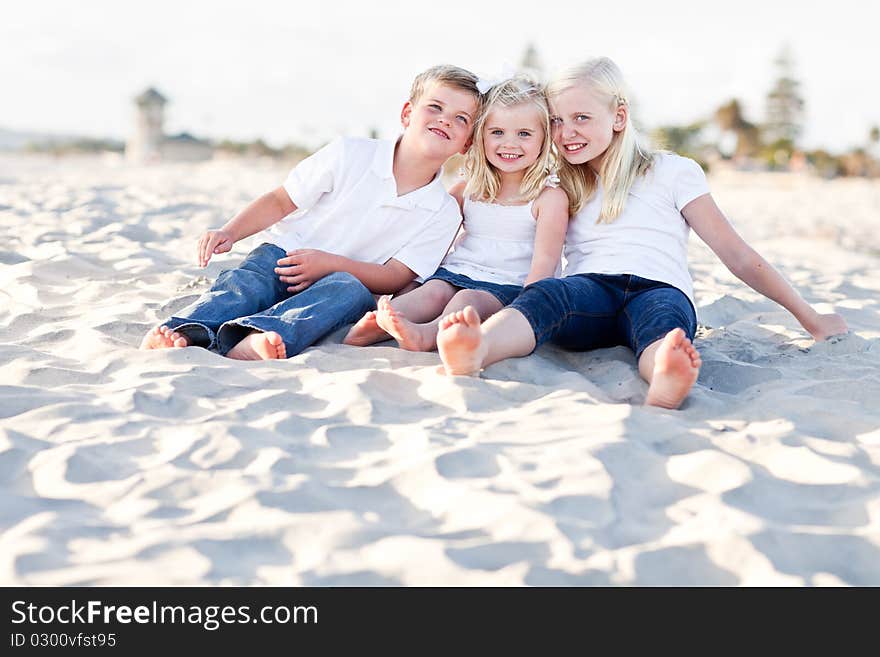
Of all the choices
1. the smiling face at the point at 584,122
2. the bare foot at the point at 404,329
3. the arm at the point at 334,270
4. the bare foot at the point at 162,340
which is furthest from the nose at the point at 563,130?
the bare foot at the point at 162,340

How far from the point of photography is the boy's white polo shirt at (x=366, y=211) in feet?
11.5

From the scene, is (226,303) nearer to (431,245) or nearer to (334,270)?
(334,270)

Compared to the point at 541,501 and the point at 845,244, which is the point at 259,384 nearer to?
the point at 541,501

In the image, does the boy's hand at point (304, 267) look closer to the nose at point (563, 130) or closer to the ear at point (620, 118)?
the nose at point (563, 130)

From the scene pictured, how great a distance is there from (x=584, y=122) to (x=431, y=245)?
0.75m

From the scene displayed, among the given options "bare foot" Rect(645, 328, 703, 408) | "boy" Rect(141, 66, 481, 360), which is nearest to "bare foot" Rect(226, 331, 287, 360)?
"boy" Rect(141, 66, 481, 360)

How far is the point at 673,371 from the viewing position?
2.41 meters

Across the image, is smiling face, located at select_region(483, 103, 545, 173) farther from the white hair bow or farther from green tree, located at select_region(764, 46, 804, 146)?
green tree, located at select_region(764, 46, 804, 146)

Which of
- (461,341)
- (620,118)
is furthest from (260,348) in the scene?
(620,118)

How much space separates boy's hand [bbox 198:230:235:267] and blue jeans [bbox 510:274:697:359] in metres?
1.13

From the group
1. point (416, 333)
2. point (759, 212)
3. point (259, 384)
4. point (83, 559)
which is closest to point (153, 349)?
point (259, 384)
